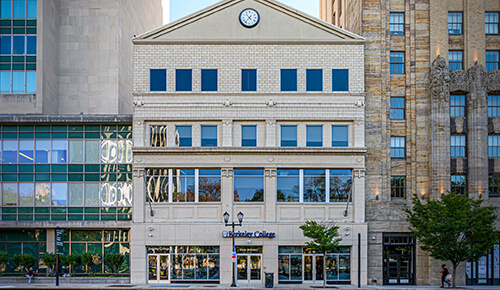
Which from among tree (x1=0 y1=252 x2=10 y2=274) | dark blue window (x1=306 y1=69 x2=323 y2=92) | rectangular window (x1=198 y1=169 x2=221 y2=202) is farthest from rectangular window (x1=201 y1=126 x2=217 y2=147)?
tree (x1=0 y1=252 x2=10 y2=274)

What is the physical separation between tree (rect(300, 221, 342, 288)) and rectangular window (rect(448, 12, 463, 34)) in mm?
17931

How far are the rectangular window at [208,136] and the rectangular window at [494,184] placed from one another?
823 inches

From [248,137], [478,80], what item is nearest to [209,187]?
[248,137]

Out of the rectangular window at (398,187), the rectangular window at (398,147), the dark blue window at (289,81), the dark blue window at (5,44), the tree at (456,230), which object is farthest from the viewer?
the dark blue window at (5,44)

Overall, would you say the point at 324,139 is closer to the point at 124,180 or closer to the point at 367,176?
the point at 367,176

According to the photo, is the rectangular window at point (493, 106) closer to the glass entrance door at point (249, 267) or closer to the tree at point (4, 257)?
the glass entrance door at point (249, 267)

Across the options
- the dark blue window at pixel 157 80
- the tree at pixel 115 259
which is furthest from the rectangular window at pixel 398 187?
the tree at pixel 115 259

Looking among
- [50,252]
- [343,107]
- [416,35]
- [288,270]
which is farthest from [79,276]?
[416,35]

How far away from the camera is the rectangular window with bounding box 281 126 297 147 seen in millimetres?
33844

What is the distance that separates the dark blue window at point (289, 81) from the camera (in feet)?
112

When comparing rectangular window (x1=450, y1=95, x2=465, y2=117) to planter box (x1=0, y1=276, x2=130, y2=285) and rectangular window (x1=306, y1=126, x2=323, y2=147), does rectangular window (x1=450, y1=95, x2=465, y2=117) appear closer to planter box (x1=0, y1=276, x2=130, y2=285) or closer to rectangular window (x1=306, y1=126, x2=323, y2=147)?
rectangular window (x1=306, y1=126, x2=323, y2=147)

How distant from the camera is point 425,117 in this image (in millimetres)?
34469

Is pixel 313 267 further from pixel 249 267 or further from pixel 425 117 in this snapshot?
pixel 425 117

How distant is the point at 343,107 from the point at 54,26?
26417 millimetres
